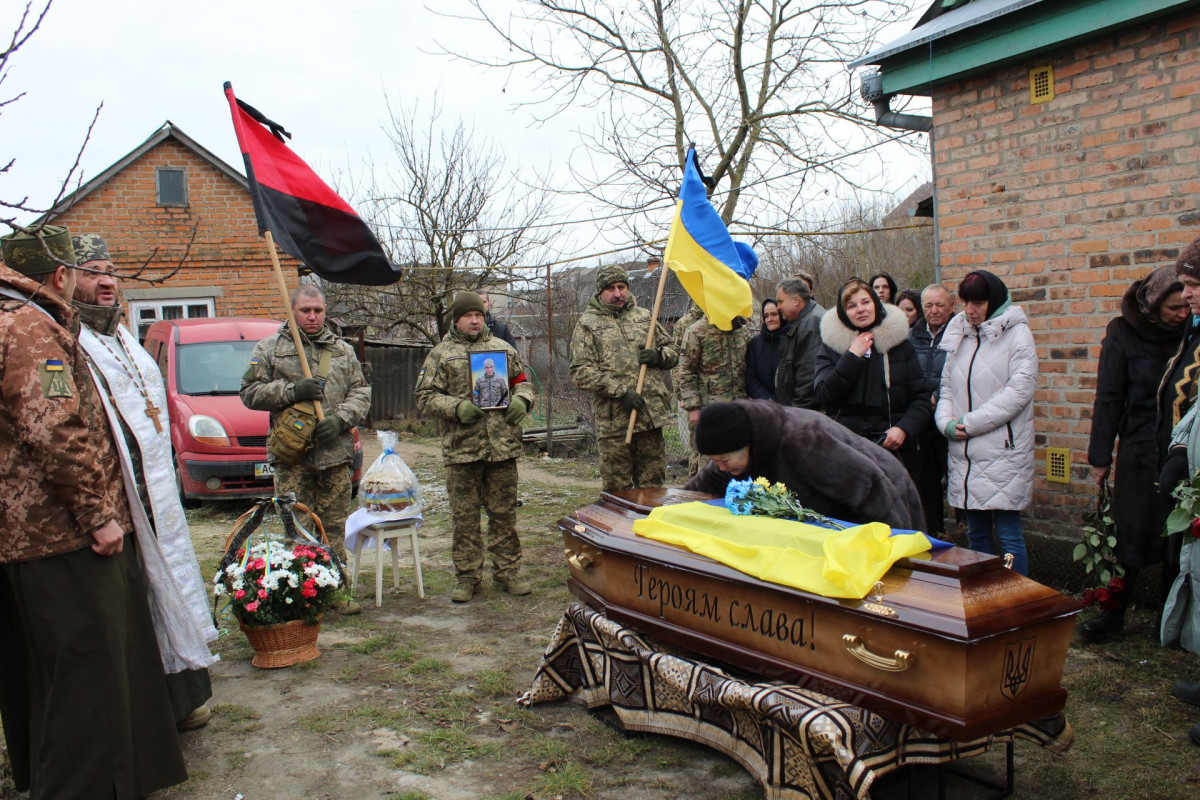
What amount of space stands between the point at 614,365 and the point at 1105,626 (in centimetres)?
321

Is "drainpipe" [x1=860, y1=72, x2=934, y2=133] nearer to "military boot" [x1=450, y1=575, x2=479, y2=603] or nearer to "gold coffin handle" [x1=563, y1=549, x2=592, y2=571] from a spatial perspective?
"gold coffin handle" [x1=563, y1=549, x2=592, y2=571]

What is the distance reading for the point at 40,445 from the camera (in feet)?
9.25

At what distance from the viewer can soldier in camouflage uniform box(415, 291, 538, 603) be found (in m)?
5.46

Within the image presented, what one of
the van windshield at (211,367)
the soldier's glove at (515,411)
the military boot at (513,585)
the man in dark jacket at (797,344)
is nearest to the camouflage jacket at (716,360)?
the man in dark jacket at (797,344)

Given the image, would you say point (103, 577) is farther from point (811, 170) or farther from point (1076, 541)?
point (811, 170)

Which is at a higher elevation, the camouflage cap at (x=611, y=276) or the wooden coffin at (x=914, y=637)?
the camouflage cap at (x=611, y=276)

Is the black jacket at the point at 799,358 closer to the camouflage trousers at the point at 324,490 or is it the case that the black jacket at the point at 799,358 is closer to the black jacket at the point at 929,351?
the black jacket at the point at 929,351

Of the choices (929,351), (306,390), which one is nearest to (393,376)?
(306,390)

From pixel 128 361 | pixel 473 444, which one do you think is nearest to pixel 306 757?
pixel 128 361

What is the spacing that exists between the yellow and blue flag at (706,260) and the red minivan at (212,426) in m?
3.65

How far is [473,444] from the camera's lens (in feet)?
17.9

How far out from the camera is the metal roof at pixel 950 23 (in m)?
5.12

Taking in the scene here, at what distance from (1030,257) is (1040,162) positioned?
560mm

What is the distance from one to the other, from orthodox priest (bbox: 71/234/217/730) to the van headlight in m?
4.60
